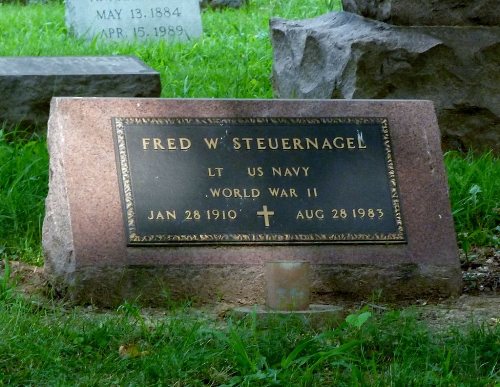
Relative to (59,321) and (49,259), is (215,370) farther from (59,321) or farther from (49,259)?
(49,259)

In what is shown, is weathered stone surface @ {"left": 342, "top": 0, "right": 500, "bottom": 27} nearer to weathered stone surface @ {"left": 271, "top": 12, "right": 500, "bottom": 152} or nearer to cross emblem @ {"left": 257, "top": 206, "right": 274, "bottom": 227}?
weathered stone surface @ {"left": 271, "top": 12, "right": 500, "bottom": 152}

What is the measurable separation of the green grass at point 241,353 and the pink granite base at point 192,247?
0.31 metres

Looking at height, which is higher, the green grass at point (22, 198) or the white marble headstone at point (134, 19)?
the green grass at point (22, 198)

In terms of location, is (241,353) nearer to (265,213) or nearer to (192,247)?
(192,247)

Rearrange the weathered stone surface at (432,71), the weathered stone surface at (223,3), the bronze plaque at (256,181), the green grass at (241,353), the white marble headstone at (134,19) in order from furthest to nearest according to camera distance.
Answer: the weathered stone surface at (223,3), the white marble headstone at (134,19), the weathered stone surface at (432,71), the bronze plaque at (256,181), the green grass at (241,353)

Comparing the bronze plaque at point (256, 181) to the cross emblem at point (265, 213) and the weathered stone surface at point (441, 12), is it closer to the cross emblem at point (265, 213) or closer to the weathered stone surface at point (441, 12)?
the cross emblem at point (265, 213)

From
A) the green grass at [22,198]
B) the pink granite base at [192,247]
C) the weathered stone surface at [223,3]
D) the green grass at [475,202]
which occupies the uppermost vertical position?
the pink granite base at [192,247]

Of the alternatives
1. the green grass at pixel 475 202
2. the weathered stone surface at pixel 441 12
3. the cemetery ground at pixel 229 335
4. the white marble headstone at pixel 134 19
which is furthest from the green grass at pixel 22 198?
the white marble headstone at pixel 134 19

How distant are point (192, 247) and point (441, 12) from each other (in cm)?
256

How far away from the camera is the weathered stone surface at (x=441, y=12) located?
5.82 metres

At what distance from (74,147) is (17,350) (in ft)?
3.49

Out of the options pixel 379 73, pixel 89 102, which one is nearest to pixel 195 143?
pixel 89 102

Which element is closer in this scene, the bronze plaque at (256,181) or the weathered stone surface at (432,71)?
the bronze plaque at (256,181)

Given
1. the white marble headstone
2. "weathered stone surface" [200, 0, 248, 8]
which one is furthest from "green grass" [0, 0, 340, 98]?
"weathered stone surface" [200, 0, 248, 8]
